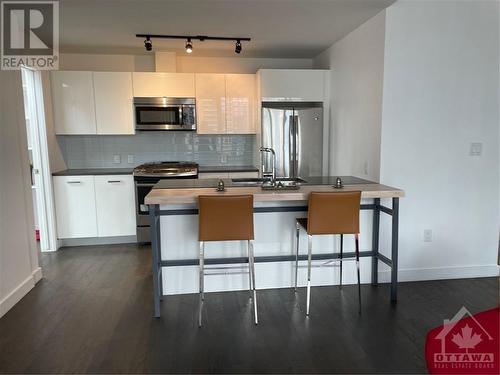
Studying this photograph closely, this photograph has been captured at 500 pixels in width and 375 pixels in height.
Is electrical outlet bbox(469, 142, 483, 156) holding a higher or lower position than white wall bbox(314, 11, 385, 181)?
lower

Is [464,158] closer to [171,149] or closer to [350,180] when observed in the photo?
[350,180]

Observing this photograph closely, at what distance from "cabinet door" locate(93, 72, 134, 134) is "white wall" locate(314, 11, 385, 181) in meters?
2.51

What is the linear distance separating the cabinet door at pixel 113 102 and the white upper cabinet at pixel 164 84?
120mm

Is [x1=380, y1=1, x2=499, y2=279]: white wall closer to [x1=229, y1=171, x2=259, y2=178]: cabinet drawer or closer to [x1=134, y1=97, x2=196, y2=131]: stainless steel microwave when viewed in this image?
[x1=229, y1=171, x2=259, y2=178]: cabinet drawer

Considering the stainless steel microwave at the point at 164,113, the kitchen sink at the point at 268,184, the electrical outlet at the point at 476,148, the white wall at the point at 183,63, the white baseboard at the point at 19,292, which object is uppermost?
the white wall at the point at 183,63

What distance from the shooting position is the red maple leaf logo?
1.45 metres

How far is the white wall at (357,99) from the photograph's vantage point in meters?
3.26

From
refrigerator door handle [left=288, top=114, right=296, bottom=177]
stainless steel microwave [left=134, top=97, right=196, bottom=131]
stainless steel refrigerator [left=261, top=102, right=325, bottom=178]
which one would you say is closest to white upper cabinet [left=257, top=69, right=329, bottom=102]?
stainless steel refrigerator [left=261, top=102, right=325, bottom=178]

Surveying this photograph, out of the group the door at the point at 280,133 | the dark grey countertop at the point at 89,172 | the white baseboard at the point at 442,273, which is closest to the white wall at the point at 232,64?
the door at the point at 280,133

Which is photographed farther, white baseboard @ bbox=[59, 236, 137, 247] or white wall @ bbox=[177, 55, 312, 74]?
white wall @ bbox=[177, 55, 312, 74]

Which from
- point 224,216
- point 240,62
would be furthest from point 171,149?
point 224,216

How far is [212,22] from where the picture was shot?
340 cm

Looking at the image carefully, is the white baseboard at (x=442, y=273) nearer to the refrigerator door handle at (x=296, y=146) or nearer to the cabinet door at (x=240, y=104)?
the refrigerator door handle at (x=296, y=146)

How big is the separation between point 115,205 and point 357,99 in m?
3.07
